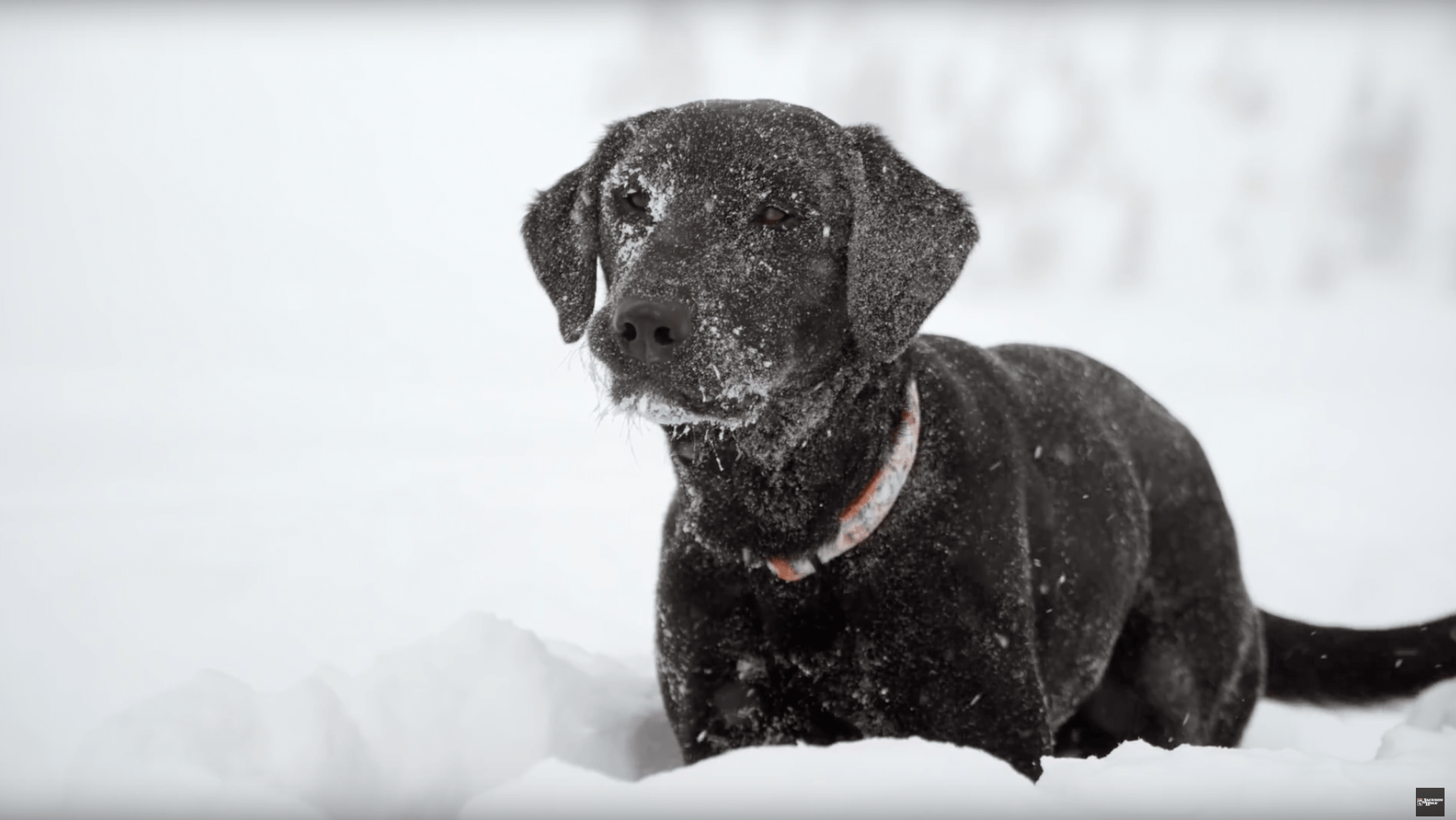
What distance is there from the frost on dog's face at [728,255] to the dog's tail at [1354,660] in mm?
2406

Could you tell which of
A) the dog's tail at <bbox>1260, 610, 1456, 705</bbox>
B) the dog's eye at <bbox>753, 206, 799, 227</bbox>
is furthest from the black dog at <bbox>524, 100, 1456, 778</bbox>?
the dog's tail at <bbox>1260, 610, 1456, 705</bbox>

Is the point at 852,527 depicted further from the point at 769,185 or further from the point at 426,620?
the point at 426,620

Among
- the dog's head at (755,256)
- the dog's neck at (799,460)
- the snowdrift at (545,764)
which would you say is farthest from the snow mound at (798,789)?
the dog's head at (755,256)

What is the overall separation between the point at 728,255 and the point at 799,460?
59cm

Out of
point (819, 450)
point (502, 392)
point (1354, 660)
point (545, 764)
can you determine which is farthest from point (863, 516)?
point (502, 392)

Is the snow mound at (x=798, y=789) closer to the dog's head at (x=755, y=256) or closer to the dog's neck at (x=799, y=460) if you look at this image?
the dog's neck at (x=799, y=460)

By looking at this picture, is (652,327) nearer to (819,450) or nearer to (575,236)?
(819,450)

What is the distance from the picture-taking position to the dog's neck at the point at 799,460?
267cm

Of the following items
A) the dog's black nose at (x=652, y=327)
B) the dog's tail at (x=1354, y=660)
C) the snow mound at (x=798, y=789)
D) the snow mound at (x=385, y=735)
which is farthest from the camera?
the dog's tail at (x=1354, y=660)

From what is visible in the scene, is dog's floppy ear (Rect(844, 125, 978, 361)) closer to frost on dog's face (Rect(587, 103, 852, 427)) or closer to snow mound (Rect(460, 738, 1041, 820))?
frost on dog's face (Rect(587, 103, 852, 427))

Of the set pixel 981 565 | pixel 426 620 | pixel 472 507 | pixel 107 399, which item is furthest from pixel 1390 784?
pixel 107 399

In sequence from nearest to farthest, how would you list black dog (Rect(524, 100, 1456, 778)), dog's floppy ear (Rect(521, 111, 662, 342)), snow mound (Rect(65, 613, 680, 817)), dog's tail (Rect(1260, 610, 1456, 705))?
snow mound (Rect(65, 613, 680, 817)), black dog (Rect(524, 100, 1456, 778)), dog's floppy ear (Rect(521, 111, 662, 342)), dog's tail (Rect(1260, 610, 1456, 705))

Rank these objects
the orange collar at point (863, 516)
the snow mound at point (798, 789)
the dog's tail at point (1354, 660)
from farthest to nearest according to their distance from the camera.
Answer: the dog's tail at point (1354, 660), the orange collar at point (863, 516), the snow mound at point (798, 789)

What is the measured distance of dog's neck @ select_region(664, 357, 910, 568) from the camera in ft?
8.75
